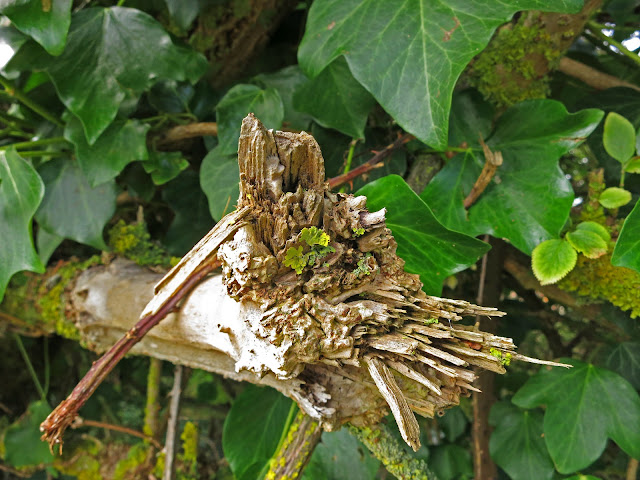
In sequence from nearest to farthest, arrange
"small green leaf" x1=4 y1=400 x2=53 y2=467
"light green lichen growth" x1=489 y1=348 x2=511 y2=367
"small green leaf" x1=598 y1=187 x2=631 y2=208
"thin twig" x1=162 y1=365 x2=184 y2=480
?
1. "light green lichen growth" x1=489 y1=348 x2=511 y2=367
2. "small green leaf" x1=598 y1=187 x2=631 y2=208
3. "thin twig" x1=162 y1=365 x2=184 y2=480
4. "small green leaf" x1=4 y1=400 x2=53 y2=467

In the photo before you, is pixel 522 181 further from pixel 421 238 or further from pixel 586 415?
pixel 586 415

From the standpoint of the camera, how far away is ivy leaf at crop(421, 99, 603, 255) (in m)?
0.69

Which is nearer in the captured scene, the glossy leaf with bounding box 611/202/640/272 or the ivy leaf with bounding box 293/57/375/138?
the glossy leaf with bounding box 611/202/640/272

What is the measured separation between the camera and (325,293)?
1.58 feet

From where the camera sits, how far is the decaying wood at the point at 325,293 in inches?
17.5

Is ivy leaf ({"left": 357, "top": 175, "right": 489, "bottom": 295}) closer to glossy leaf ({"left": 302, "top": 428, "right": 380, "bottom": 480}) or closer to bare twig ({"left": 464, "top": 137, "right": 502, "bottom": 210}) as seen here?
bare twig ({"left": 464, "top": 137, "right": 502, "bottom": 210})

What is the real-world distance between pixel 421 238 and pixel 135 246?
62 cm

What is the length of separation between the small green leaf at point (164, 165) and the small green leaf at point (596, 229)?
672 mm

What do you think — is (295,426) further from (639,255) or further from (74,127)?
(74,127)

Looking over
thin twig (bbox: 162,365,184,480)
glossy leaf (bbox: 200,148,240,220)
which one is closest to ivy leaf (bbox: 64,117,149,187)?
glossy leaf (bbox: 200,148,240,220)

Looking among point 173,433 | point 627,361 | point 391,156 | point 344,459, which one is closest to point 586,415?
point 627,361

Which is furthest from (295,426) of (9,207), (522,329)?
(522,329)

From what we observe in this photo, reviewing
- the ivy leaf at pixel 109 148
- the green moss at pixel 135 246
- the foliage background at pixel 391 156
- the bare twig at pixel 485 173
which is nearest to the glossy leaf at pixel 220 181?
the foliage background at pixel 391 156

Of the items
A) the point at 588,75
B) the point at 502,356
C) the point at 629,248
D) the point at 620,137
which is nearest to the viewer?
the point at 502,356
